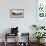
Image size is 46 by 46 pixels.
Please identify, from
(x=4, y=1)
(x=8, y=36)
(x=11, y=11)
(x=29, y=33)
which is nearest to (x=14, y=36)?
(x=8, y=36)

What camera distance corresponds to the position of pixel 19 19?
712 centimetres

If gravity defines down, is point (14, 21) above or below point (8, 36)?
above

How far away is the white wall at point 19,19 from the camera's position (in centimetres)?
705

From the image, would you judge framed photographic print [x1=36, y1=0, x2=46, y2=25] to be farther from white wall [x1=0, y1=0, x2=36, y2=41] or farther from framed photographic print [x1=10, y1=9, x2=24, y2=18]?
framed photographic print [x1=10, y1=9, x2=24, y2=18]

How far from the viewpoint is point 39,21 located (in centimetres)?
714

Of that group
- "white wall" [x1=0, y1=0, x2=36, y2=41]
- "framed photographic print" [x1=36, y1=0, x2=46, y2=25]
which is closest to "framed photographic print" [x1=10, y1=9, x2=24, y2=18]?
"white wall" [x1=0, y1=0, x2=36, y2=41]

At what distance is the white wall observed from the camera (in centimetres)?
705

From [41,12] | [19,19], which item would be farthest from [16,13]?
[41,12]

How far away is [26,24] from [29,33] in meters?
0.44

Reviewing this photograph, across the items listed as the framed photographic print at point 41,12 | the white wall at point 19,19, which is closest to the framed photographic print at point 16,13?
the white wall at point 19,19

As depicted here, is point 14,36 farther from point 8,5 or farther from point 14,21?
point 8,5

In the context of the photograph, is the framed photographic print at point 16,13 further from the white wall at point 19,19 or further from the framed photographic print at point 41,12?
the framed photographic print at point 41,12

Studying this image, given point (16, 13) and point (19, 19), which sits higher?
point (16, 13)

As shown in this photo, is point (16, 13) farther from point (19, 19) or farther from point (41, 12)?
point (41, 12)
